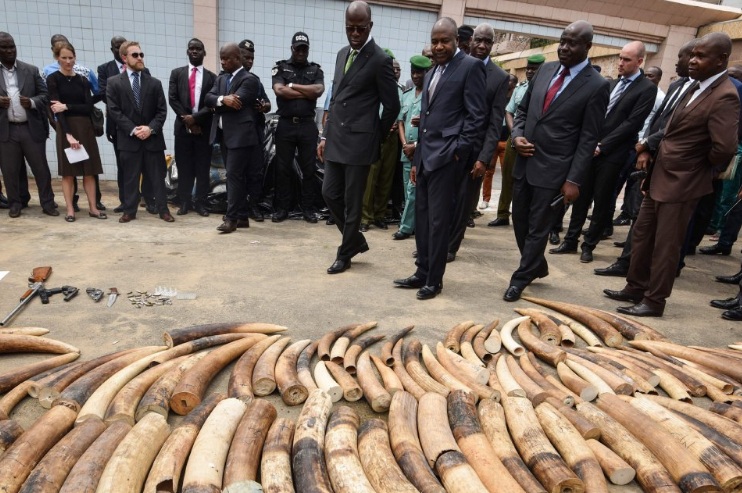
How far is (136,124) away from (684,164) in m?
5.50

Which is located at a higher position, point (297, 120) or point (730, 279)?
point (297, 120)

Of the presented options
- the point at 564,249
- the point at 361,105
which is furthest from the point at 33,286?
the point at 564,249

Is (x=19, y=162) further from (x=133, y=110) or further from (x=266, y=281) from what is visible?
(x=266, y=281)

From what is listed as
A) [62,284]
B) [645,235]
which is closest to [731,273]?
[645,235]

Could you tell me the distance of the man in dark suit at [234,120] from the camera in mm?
5508

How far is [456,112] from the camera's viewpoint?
3.61 m

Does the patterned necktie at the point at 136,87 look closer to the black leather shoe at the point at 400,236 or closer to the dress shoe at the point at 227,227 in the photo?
the dress shoe at the point at 227,227

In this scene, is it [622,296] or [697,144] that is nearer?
[697,144]

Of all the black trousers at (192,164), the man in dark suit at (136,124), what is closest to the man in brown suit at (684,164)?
the black trousers at (192,164)

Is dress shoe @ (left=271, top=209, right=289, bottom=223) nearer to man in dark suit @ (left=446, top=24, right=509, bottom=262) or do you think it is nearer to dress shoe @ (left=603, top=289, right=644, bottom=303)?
man in dark suit @ (left=446, top=24, right=509, bottom=262)

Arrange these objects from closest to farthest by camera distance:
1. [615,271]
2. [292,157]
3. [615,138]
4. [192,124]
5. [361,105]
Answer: [361,105]
[615,271]
[615,138]
[192,124]
[292,157]

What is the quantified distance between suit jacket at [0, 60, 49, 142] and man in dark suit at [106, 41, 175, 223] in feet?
2.47

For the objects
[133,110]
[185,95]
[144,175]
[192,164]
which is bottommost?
[144,175]

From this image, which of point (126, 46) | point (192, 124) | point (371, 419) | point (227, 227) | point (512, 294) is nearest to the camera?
point (371, 419)
